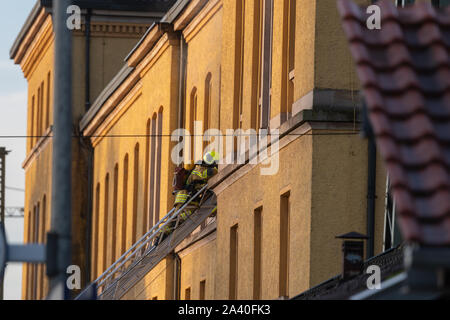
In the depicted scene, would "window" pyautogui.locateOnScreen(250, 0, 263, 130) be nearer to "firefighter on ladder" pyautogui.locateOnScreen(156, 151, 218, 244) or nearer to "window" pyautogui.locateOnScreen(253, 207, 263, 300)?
"window" pyautogui.locateOnScreen(253, 207, 263, 300)

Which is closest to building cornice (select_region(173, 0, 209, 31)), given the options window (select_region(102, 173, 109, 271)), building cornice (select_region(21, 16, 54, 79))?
window (select_region(102, 173, 109, 271))

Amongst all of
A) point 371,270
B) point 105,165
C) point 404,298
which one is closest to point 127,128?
point 105,165

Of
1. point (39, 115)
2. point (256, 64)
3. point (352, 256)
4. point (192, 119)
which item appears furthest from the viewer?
point (39, 115)

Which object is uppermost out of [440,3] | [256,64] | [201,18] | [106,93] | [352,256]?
[106,93]

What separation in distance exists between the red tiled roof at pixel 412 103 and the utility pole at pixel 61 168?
3.62m

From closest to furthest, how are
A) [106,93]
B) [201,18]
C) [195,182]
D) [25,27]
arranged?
[195,182] < [201,18] < [106,93] < [25,27]

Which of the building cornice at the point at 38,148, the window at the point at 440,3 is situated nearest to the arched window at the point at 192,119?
the window at the point at 440,3

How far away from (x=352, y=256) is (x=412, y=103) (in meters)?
10.2

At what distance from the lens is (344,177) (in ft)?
76.5

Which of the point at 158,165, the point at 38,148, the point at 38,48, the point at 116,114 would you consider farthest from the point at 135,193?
the point at 38,148

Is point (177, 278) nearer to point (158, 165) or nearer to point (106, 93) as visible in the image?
point (158, 165)

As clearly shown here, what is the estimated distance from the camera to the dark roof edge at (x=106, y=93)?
157 ft

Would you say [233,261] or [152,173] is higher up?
[152,173]

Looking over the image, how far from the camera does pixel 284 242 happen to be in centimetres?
2548
